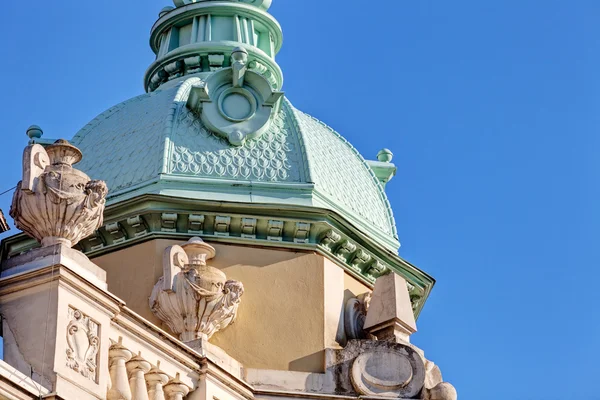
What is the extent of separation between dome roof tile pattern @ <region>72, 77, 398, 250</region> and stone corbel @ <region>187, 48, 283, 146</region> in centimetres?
14

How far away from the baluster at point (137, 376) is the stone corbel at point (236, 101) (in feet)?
20.3

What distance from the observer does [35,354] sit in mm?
18922

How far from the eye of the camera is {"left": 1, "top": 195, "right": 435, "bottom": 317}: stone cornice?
24875 millimetres

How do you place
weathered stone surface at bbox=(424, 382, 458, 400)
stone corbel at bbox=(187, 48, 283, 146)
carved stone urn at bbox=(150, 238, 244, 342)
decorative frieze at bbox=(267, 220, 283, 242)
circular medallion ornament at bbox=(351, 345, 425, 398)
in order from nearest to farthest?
carved stone urn at bbox=(150, 238, 244, 342) → circular medallion ornament at bbox=(351, 345, 425, 398) → weathered stone surface at bbox=(424, 382, 458, 400) → decorative frieze at bbox=(267, 220, 283, 242) → stone corbel at bbox=(187, 48, 283, 146)

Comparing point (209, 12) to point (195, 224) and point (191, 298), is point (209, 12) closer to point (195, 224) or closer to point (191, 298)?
point (195, 224)

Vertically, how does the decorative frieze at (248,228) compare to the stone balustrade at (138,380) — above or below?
above

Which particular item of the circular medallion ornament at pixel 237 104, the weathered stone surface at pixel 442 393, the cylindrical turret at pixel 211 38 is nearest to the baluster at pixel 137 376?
the weathered stone surface at pixel 442 393

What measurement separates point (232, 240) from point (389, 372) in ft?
9.26

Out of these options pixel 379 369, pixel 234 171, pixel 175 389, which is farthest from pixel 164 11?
pixel 175 389

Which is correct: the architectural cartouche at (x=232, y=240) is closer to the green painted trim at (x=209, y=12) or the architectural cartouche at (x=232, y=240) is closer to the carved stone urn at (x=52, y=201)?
the carved stone urn at (x=52, y=201)

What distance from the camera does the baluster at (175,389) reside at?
21.1m

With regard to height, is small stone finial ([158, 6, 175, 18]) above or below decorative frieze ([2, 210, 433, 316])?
above

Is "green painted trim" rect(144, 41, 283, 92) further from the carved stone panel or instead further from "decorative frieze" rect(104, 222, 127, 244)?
the carved stone panel

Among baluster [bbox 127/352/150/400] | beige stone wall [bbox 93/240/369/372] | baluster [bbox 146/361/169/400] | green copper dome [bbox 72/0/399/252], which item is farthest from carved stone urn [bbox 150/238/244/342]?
baluster [bbox 127/352/150/400]
